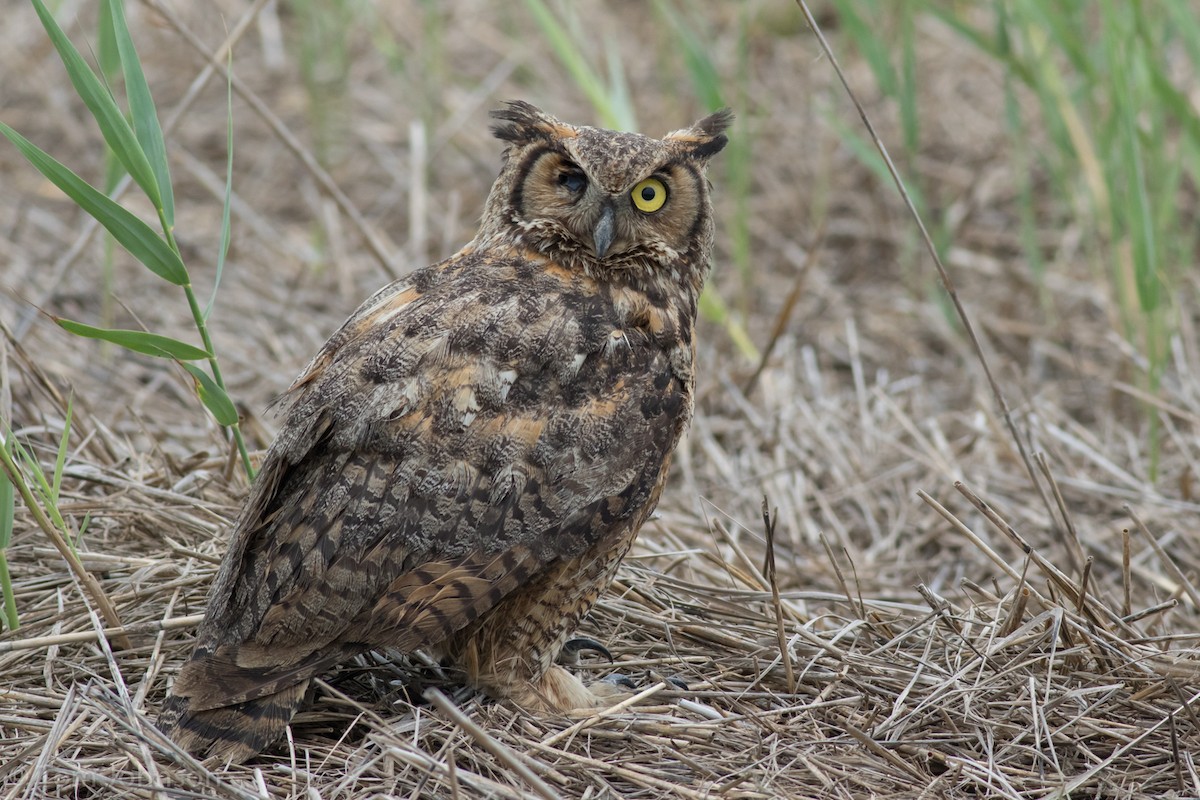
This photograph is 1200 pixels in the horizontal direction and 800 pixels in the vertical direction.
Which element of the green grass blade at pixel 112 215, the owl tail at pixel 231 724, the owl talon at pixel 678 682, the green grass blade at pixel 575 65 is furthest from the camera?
the green grass blade at pixel 575 65

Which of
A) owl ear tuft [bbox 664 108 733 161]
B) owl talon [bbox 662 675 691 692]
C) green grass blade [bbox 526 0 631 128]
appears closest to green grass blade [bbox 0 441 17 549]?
owl talon [bbox 662 675 691 692]

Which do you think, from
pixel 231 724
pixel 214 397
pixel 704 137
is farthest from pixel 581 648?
pixel 704 137

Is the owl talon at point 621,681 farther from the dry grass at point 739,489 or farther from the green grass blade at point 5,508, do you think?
the green grass blade at point 5,508

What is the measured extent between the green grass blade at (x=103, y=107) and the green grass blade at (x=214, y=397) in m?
0.40

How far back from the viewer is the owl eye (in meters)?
3.00

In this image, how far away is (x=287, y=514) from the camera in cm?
261

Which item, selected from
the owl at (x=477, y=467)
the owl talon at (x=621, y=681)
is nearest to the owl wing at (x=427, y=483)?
the owl at (x=477, y=467)

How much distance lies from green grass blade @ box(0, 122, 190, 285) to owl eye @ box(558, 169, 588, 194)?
945 mm

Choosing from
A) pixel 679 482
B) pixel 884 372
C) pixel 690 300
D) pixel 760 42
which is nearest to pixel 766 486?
pixel 679 482

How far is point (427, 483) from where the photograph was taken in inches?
100

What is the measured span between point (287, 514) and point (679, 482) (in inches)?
85.9

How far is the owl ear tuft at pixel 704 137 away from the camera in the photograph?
321cm

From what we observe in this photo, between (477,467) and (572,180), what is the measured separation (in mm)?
852

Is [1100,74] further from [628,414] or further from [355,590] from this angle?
[355,590]
